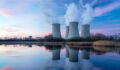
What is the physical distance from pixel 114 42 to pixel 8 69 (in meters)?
19.3

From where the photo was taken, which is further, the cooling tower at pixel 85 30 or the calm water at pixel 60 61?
the cooling tower at pixel 85 30

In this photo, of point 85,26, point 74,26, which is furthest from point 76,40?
point 74,26

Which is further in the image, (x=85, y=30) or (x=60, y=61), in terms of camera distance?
(x=85, y=30)

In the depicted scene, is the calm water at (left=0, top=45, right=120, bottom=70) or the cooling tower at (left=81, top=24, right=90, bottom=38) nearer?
the calm water at (left=0, top=45, right=120, bottom=70)

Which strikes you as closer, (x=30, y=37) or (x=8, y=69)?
(x=8, y=69)

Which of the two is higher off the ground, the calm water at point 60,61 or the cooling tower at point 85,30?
the cooling tower at point 85,30

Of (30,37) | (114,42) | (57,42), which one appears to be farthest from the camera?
(30,37)

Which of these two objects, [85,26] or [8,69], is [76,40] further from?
[8,69]

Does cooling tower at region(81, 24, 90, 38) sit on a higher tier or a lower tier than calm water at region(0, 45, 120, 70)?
higher

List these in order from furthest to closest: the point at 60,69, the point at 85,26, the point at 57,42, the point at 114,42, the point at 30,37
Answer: the point at 30,37, the point at 57,42, the point at 85,26, the point at 114,42, the point at 60,69

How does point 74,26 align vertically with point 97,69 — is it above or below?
above

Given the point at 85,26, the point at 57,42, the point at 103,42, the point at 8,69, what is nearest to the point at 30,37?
the point at 57,42

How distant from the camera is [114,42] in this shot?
70.6ft

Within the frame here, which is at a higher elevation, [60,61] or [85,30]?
[85,30]
